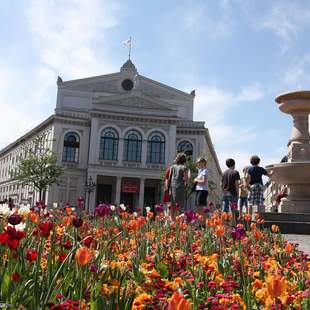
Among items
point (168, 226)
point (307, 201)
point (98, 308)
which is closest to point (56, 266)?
point (98, 308)

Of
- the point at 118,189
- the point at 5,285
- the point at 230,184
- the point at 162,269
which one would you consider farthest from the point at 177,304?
the point at 118,189

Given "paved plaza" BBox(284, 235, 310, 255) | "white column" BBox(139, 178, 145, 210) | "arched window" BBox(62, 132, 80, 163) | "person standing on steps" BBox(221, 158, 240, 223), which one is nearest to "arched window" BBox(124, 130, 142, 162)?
"white column" BBox(139, 178, 145, 210)

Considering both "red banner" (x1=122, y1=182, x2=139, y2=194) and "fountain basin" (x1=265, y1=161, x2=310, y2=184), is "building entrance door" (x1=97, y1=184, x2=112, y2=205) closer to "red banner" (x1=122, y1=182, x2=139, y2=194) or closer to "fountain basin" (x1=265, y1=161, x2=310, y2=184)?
"red banner" (x1=122, y1=182, x2=139, y2=194)

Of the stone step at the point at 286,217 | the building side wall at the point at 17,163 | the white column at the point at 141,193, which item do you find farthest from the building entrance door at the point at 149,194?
the stone step at the point at 286,217

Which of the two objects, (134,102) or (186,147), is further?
(186,147)

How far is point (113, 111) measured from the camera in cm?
5156

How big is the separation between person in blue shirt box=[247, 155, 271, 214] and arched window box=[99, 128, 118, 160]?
41074 mm

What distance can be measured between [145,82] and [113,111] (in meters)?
10.3

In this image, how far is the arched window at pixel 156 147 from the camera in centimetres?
5200

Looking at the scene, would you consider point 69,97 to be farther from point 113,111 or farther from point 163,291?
point 163,291

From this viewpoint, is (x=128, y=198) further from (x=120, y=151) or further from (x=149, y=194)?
(x=120, y=151)

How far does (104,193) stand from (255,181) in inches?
1730

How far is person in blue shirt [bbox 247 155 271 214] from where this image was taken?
1083cm

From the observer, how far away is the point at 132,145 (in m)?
52.0
